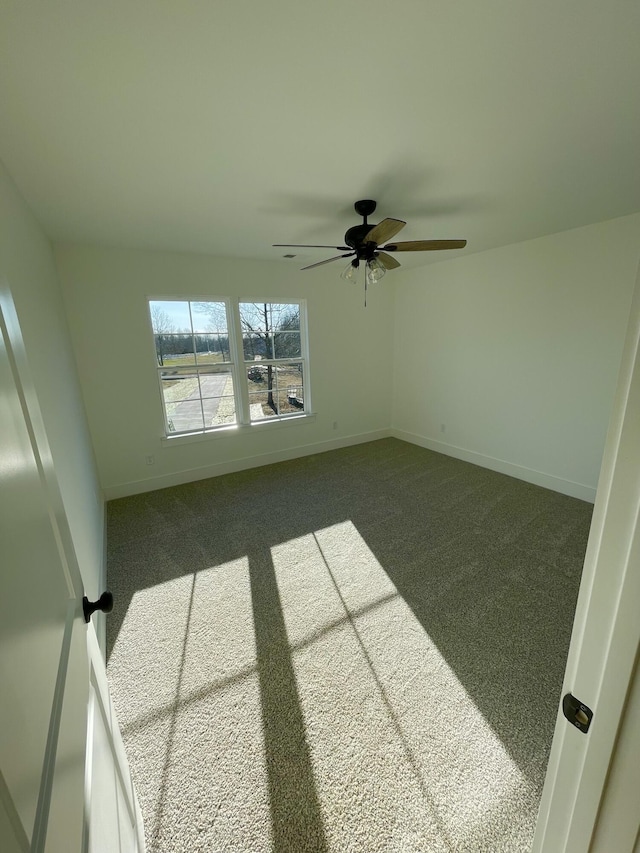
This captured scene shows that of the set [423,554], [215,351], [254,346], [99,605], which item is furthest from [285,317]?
[99,605]

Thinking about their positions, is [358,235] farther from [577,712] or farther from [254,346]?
[577,712]

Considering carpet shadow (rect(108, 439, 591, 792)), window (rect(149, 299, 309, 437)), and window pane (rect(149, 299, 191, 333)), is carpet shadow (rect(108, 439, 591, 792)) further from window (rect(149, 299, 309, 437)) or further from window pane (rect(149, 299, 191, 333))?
window pane (rect(149, 299, 191, 333))

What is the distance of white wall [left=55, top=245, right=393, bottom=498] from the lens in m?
3.19

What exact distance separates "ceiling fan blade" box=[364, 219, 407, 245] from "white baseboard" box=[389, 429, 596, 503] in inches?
112

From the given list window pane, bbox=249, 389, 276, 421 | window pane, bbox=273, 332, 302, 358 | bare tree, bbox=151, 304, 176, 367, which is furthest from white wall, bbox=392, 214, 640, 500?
bare tree, bbox=151, 304, 176, 367

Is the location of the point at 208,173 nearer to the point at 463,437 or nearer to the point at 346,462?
the point at 346,462

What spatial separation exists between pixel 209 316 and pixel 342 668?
136 inches

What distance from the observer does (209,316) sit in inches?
148

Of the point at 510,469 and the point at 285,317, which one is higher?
the point at 285,317

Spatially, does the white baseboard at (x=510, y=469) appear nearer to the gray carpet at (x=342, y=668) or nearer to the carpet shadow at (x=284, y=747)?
the gray carpet at (x=342, y=668)

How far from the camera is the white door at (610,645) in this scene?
1.81ft

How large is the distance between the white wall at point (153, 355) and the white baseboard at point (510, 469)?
3.32 feet

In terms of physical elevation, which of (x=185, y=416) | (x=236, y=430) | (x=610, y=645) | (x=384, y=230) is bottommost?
(x=236, y=430)

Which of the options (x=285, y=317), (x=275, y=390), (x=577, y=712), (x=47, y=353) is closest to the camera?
(x=577, y=712)
